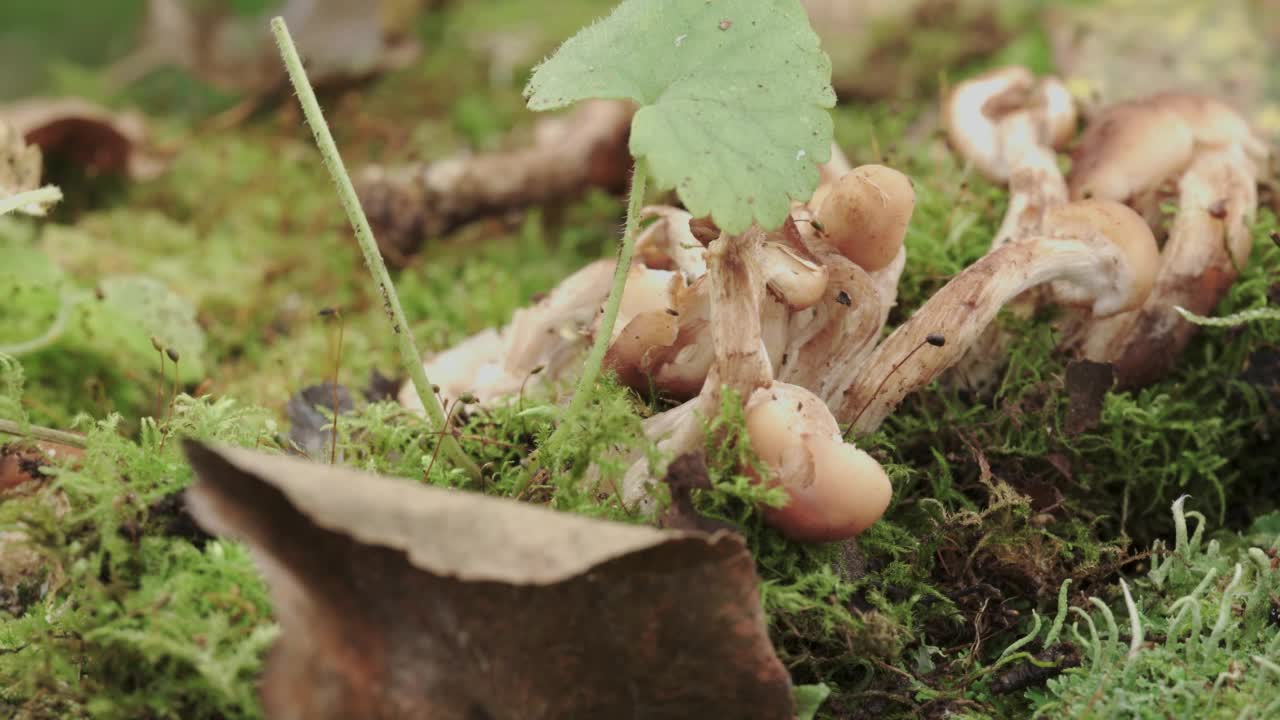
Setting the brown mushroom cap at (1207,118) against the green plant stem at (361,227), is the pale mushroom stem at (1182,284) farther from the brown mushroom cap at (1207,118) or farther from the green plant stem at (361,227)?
the green plant stem at (361,227)

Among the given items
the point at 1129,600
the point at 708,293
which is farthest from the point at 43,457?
the point at 1129,600

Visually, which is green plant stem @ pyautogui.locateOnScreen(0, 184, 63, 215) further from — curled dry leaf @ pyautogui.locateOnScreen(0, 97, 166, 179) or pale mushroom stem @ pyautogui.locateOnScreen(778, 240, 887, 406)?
curled dry leaf @ pyautogui.locateOnScreen(0, 97, 166, 179)

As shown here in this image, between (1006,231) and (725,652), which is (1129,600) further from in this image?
(1006,231)

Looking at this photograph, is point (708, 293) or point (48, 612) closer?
point (48, 612)

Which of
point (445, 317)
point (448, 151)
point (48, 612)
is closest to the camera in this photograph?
point (48, 612)

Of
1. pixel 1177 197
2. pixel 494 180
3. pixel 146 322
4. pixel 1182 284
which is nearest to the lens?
pixel 1182 284

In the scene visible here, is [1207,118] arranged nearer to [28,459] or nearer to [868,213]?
[868,213]

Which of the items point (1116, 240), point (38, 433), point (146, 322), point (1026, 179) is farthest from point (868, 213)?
point (146, 322)
